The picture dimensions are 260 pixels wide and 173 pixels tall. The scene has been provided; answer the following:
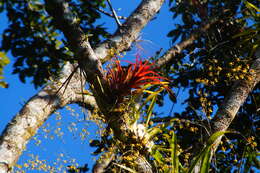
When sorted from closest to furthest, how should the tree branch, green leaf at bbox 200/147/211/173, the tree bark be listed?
green leaf at bbox 200/147/211/173
the tree bark
the tree branch

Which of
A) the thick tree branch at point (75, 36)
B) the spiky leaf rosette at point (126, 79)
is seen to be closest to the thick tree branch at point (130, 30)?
the spiky leaf rosette at point (126, 79)

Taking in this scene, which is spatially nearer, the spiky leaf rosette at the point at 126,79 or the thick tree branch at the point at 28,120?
the spiky leaf rosette at the point at 126,79

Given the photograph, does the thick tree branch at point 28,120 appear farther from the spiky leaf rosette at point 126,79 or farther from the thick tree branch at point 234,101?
the thick tree branch at point 234,101

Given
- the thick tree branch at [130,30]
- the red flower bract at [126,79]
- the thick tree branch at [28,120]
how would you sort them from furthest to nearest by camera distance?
1. the thick tree branch at [130,30]
2. the thick tree branch at [28,120]
3. the red flower bract at [126,79]

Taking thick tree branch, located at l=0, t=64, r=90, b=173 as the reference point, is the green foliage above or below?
above

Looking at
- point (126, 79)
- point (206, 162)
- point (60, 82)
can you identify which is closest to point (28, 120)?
point (60, 82)

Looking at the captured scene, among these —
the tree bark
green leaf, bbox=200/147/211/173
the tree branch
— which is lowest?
green leaf, bbox=200/147/211/173

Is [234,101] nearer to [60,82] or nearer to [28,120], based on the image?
[60,82]

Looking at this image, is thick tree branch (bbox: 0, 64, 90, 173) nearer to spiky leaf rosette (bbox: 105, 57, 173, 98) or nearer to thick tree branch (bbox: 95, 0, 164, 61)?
thick tree branch (bbox: 95, 0, 164, 61)

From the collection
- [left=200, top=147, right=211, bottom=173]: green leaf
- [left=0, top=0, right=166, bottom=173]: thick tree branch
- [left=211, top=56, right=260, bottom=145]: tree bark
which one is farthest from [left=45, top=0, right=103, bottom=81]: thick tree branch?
[left=211, top=56, right=260, bottom=145]: tree bark

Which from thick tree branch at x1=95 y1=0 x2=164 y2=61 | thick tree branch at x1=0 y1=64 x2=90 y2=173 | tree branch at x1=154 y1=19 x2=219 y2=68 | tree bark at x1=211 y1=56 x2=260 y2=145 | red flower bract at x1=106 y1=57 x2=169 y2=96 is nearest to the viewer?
red flower bract at x1=106 y1=57 x2=169 y2=96

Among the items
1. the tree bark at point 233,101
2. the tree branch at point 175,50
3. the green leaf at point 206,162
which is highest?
the tree branch at point 175,50

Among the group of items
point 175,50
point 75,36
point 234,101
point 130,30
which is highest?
point 130,30

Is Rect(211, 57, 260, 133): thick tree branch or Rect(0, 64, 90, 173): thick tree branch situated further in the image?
Rect(211, 57, 260, 133): thick tree branch
